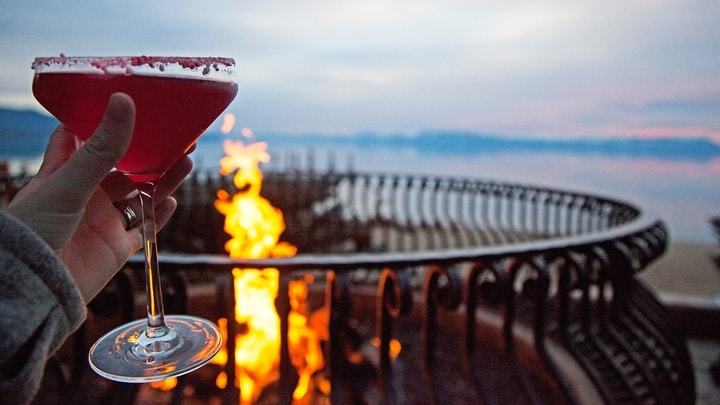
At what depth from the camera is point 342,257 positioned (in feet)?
5.27

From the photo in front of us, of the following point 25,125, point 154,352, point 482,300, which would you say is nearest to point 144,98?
point 154,352

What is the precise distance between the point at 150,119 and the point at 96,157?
0.56 ft

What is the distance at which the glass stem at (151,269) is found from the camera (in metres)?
0.99

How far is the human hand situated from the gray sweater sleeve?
0.07m

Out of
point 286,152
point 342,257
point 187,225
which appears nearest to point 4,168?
point 187,225

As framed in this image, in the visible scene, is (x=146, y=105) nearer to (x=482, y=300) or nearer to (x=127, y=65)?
(x=127, y=65)

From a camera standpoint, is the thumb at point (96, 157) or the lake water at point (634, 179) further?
the lake water at point (634, 179)

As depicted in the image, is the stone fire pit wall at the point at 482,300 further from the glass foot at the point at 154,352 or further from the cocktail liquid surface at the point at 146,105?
the cocktail liquid surface at the point at 146,105

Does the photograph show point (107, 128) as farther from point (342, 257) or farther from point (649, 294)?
point (649, 294)

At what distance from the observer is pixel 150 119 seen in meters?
0.91

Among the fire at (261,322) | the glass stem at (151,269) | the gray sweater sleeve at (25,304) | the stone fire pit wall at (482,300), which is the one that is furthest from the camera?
the fire at (261,322)

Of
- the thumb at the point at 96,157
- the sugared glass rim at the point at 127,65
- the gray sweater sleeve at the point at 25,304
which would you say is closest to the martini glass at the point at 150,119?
the sugared glass rim at the point at 127,65

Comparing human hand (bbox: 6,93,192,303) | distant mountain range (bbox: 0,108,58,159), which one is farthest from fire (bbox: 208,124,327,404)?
distant mountain range (bbox: 0,108,58,159)

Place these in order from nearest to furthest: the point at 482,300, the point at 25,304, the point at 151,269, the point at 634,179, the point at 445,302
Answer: the point at 25,304, the point at 151,269, the point at 445,302, the point at 482,300, the point at 634,179
